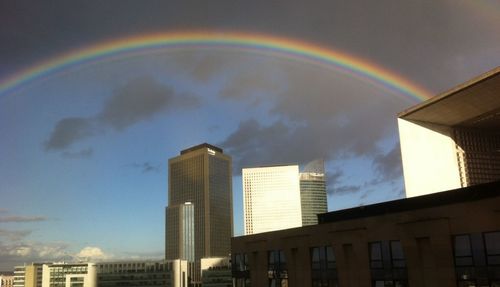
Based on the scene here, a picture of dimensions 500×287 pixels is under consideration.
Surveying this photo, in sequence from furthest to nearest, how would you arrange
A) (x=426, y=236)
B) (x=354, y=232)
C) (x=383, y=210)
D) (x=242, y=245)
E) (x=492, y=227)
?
(x=242, y=245)
(x=383, y=210)
(x=354, y=232)
(x=426, y=236)
(x=492, y=227)

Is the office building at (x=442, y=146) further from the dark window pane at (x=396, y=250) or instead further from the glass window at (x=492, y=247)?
the glass window at (x=492, y=247)

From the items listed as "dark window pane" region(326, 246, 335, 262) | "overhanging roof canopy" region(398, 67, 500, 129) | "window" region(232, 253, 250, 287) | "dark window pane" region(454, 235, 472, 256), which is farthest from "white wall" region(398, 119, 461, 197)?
"dark window pane" region(454, 235, 472, 256)

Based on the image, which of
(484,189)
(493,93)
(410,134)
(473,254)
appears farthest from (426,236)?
(410,134)

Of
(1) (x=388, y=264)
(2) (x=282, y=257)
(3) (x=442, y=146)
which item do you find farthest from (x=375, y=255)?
(3) (x=442, y=146)

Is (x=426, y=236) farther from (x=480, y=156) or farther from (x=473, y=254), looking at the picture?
(x=480, y=156)

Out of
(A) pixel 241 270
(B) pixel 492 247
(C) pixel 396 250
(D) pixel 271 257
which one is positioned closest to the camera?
(B) pixel 492 247

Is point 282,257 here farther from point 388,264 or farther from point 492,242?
point 492,242

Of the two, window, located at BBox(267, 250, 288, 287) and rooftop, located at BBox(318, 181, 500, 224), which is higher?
rooftop, located at BBox(318, 181, 500, 224)

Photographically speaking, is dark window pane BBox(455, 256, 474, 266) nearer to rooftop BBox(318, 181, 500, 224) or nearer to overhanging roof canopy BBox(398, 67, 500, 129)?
rooftop BBox(318, 181, 500, 224)
